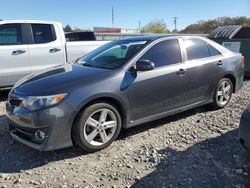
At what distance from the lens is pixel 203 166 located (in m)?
3.51

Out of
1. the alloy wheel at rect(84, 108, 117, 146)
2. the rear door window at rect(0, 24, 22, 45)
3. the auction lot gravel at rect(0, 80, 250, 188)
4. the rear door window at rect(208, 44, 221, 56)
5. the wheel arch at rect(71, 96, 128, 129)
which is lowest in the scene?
the auction lot gravel at rect(0, 80, 250, 188)

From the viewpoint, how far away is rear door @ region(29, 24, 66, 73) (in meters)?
6.51

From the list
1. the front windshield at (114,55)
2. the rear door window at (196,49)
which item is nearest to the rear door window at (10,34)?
the front windshield at (114,55)

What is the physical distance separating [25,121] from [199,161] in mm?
2205

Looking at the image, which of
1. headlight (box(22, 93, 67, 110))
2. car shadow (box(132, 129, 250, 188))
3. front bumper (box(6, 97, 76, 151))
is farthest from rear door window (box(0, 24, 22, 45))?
car shadow (box(132, 129, 250, 188))

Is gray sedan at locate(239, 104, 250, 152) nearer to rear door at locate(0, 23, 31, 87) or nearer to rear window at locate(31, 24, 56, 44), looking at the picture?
rear door at locate(0, 23, 31, 87)

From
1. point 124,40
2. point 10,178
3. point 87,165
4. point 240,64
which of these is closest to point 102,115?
point 87,165

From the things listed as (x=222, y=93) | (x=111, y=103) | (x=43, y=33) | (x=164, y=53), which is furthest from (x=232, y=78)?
(x=43, y=33)

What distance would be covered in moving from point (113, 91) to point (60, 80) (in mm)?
709

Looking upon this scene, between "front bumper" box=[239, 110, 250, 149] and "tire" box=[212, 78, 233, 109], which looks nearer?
"front bumper" box=[239, 110, 250, 149]

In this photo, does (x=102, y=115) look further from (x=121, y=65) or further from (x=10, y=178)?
(x=10, y=178)

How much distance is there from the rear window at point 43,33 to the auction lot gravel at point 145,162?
2.60 metres

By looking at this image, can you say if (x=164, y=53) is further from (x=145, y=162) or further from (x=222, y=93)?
(x=145, y=162)

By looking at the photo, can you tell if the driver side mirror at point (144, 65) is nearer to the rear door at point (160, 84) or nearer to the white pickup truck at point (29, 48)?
the rear door at point (160, 84)
